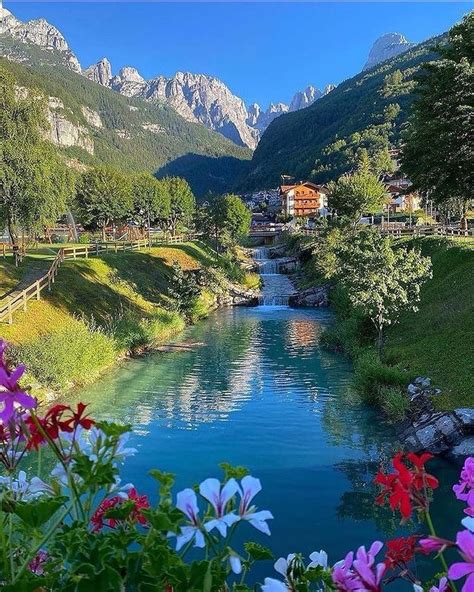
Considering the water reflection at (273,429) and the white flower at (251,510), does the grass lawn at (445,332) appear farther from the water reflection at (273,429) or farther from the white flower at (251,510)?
the white flower at (251,510)

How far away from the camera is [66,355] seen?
22.9m

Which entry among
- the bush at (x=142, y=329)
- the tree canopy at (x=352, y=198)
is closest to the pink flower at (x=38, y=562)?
the bush at (x=142, y=329)

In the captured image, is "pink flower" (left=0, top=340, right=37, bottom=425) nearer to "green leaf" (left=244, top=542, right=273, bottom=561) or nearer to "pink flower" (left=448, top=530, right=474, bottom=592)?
"green leaf" (left=244, top=542, right=273, bottom=561)

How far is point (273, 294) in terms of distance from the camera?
2136 inches

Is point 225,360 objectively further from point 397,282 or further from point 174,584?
point 174,584

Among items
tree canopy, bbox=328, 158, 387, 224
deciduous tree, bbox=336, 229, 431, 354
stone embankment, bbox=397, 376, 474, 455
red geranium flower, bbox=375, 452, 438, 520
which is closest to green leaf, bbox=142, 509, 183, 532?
red geranium flower, bbox=375, 452, 438, 520

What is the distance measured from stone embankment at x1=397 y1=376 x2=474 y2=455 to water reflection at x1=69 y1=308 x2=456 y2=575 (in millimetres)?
732

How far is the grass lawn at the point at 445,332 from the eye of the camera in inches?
709

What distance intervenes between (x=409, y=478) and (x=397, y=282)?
2275 cm

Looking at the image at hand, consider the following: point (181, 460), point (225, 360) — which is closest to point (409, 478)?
point (181, 460)

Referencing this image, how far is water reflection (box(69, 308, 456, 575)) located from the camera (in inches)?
479

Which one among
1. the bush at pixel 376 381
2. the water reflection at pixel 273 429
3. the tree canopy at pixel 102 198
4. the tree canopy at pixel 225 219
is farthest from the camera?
the tree canopy at pixel 102 198

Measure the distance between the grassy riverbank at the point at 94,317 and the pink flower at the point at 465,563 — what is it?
811 inches

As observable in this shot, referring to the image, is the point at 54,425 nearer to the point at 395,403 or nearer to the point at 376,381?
the point at 395,403
